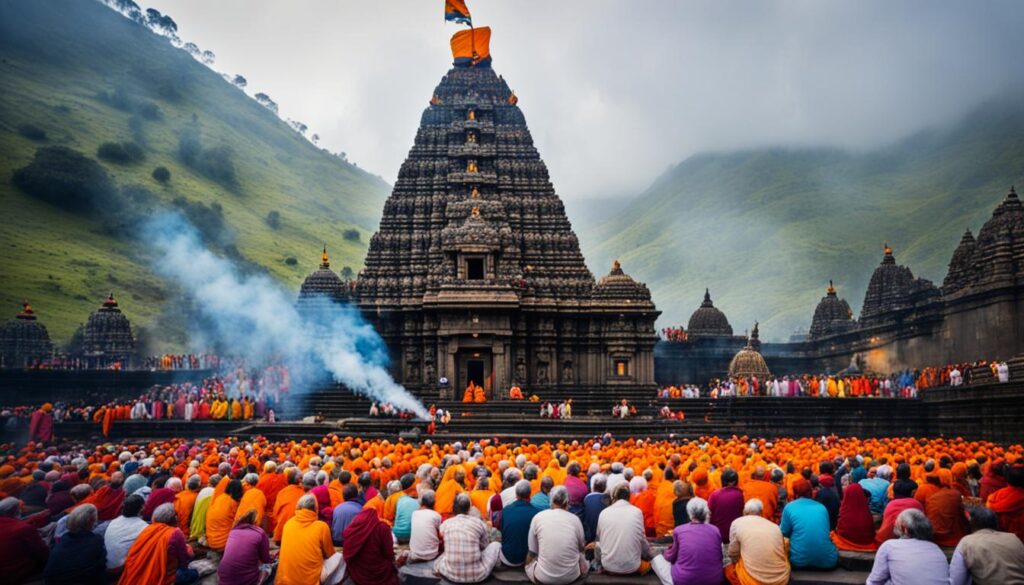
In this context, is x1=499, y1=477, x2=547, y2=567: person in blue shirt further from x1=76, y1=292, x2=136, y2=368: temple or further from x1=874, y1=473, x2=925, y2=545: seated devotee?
x1=76, y1=292, x2=136, y2=368: temple

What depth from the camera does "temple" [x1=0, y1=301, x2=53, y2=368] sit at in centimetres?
4359

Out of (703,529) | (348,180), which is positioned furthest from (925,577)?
(348,180)

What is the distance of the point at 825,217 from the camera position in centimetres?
11406

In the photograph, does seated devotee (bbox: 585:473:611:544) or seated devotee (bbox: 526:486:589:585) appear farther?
seated devotee (bbox: 585:473:611:544)

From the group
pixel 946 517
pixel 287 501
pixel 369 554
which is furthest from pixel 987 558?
pixel 287 501

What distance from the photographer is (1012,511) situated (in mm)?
9133

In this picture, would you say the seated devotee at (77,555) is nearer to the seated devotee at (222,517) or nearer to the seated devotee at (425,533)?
the seated devotee at (222,517)

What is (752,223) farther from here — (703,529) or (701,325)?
(703,529)

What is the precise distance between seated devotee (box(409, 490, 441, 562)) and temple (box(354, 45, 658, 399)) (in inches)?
993

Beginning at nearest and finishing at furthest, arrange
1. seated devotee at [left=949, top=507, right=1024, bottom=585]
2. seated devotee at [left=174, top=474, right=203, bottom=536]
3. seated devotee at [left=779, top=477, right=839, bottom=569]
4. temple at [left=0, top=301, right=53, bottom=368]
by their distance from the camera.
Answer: seated devotee at [left=949, top=507, right=1024, bottom=585]
seated devotee at [left=779, top=477, right=839, bottom=569]
seated devotee at [left=174, top=474, right=203, bottom=536]
temple at [left=0, top=301, right=53, bottom=368]

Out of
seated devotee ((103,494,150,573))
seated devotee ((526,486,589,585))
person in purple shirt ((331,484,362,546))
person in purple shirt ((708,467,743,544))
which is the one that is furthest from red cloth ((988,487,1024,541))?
seated devotee ((103,494,150,573))

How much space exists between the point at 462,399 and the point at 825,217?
9319 cm

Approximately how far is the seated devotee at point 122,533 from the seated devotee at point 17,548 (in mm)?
601

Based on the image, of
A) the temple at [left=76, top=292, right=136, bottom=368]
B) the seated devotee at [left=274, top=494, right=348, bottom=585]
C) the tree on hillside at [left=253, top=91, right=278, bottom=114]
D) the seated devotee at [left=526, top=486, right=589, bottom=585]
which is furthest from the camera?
the tree on hillside at [left=253, top=91, right=278, bottom=114]
